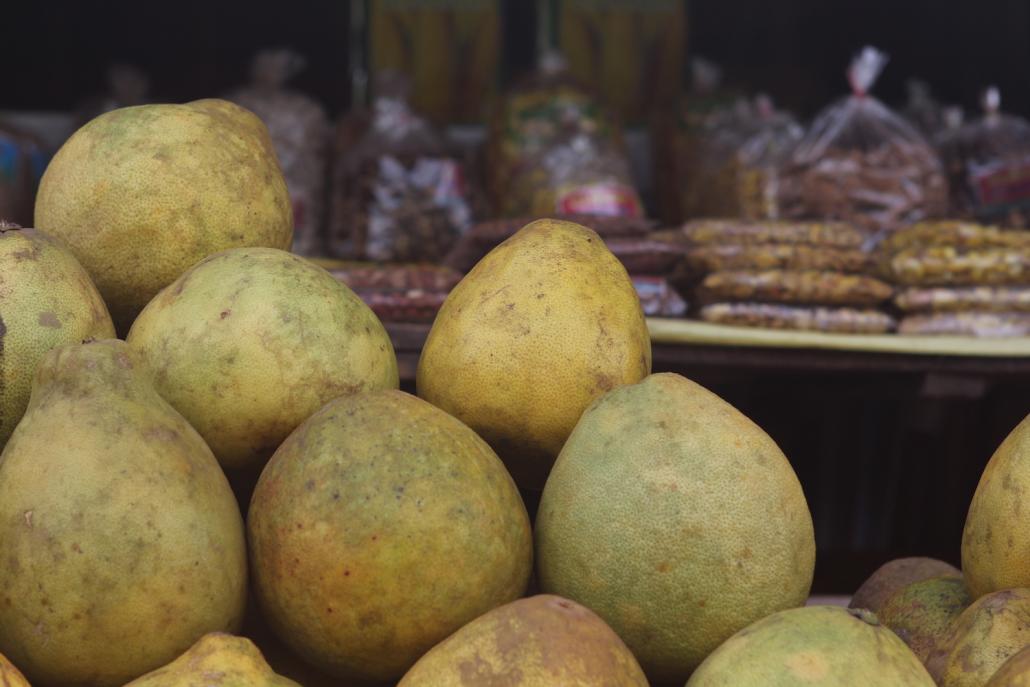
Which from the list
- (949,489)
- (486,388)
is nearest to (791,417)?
(949,489)

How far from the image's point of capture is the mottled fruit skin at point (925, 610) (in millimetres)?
1114

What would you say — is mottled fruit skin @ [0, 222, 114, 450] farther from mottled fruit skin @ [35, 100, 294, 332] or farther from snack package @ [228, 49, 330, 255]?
snack package @ [228, 49, 330, 255]

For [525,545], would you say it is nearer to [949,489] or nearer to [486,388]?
[486,388]

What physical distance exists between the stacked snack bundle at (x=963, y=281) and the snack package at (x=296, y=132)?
5.43 ft

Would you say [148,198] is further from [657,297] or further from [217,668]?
[657,297]

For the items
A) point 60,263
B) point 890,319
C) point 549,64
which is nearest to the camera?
point 60,263

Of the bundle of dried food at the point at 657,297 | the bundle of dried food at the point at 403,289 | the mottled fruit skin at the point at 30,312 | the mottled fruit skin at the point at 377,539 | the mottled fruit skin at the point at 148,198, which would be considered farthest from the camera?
the bundle of dried food at the point at 657,297

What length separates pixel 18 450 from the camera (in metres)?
0.93

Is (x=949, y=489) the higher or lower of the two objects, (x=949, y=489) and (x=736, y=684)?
the lower

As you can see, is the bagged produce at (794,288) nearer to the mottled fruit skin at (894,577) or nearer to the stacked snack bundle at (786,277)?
the stacked snack bundle at (786,277)

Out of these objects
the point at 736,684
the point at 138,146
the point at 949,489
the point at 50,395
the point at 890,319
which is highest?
the point at 138,146

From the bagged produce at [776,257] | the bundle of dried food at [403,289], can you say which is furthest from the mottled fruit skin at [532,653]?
the bagged produce at [776,257]

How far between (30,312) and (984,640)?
2.73 ft

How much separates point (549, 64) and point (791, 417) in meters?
1.27
